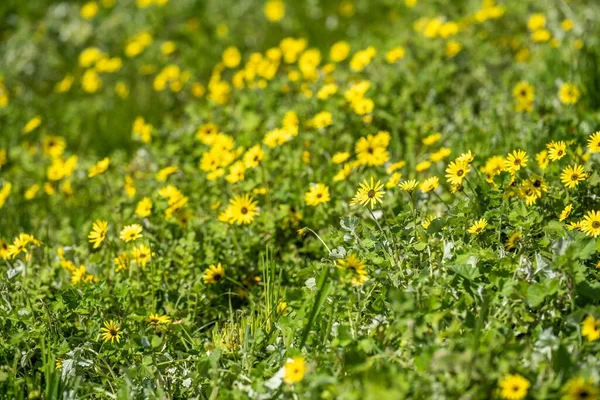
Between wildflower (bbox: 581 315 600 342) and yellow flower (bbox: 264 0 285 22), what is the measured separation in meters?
4.50

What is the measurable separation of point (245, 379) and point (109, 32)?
484 cm

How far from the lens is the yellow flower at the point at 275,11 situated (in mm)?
6168

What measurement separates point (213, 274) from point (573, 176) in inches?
57.4

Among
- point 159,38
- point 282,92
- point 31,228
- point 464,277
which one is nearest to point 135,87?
point 159,38

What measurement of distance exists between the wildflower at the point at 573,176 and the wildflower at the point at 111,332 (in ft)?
5.70

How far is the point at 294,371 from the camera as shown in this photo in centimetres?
223

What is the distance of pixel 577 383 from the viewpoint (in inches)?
75.2

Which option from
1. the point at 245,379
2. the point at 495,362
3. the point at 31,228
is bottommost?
the point at 31,228

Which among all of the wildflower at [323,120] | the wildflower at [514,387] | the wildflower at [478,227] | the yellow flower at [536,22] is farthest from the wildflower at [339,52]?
the wildflower at [514,387]

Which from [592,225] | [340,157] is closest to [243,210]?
[340,157]

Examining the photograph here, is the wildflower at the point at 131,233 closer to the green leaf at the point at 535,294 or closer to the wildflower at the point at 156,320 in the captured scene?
the wildflower at the point at 156,320

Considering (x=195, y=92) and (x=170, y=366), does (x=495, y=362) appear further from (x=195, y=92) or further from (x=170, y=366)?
(x=195, y=92)

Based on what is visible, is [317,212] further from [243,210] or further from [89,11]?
[89,11]

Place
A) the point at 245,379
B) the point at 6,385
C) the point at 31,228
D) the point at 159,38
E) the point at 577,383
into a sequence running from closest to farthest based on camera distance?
the point at 577,383 < the point at 245,379 < the point at 6,385 < the point at 31,228 < the point at 159,38
